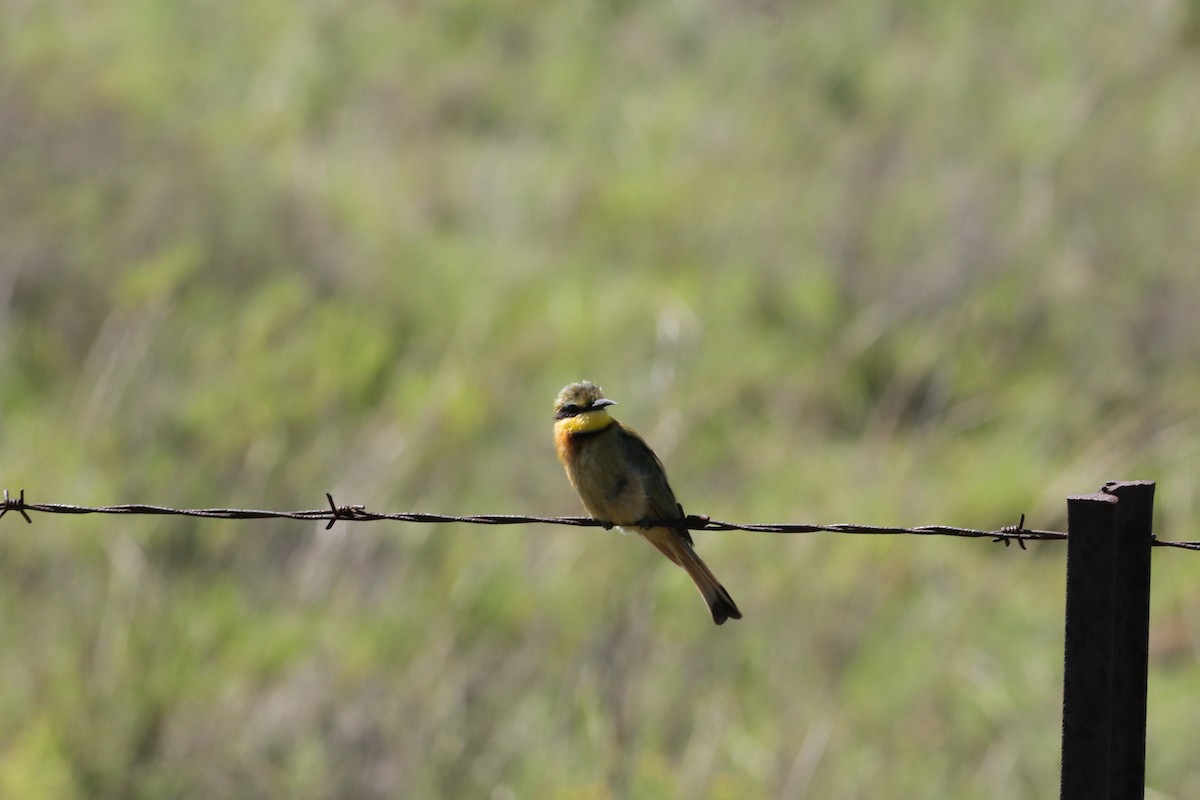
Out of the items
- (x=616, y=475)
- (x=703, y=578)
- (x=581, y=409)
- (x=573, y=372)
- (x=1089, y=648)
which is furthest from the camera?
(x=573, y=372)

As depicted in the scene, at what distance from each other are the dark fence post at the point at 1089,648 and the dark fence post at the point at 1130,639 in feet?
0.09

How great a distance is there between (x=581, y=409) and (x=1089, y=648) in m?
2.33

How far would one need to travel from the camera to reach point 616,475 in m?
4.69

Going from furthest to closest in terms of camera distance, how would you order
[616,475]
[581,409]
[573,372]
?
[573,372] < [581,409] < [616,475]

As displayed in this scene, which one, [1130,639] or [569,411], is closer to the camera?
[1130,639]

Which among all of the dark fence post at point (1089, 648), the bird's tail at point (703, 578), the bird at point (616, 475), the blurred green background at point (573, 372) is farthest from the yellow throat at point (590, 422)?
the dark fence post at point (1089, 648)

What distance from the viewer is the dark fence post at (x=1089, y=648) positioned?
8.78 ft

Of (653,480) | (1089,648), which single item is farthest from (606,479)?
(1089,648)

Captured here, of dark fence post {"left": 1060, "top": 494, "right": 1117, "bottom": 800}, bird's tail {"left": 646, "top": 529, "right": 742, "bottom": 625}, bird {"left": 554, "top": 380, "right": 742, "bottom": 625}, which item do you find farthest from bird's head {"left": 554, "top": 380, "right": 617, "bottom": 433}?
dark fence post {"left": 1060, "top": 494, "right": 1117, "bottom": 800}

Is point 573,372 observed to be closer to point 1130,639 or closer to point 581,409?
point 581,409

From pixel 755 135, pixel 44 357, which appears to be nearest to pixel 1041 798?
pixel 44 357

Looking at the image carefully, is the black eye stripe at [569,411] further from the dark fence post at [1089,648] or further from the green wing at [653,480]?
the dark fence post at [1089,648]

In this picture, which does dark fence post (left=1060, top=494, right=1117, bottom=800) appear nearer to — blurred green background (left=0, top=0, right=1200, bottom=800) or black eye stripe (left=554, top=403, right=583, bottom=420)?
black eye stripe (left=554, top=403, right=583, bottom=420)

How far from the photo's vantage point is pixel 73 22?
44.0 feet
